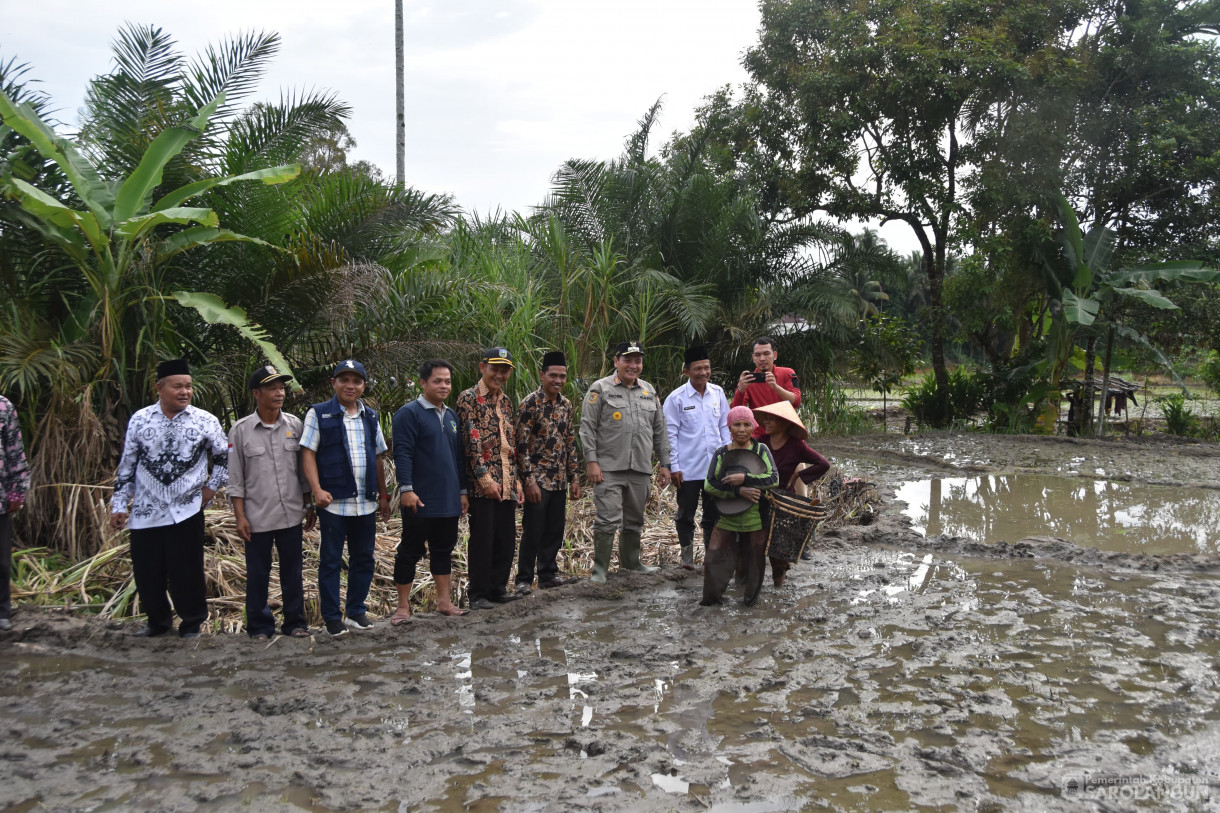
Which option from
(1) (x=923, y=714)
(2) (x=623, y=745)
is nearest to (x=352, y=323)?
(2) (x=623, y=745)

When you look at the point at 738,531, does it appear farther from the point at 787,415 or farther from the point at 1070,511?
the point at 1070,511

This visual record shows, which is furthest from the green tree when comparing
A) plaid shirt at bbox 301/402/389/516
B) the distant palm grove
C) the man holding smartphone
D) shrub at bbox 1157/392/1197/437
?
plaid shirt at bbox 301/402/389/516

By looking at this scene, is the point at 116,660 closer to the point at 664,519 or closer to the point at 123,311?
the point at 123,311

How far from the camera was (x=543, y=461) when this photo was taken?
6.55 metres

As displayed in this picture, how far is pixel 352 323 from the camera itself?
7.94 meters

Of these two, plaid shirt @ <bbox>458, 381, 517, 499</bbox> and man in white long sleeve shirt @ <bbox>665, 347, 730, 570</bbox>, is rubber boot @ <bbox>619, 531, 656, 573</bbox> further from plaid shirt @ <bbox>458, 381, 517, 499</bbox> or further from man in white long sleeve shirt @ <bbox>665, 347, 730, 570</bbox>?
plaid shirt @ <bbox>458, 381, 517, 499</bbox>

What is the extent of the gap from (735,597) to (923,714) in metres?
2.29

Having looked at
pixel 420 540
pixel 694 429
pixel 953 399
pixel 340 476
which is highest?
pixel 953 399

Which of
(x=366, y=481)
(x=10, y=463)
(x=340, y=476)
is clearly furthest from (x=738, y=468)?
(x=10, y=463)

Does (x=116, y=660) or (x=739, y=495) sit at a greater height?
(x=739, y=495)

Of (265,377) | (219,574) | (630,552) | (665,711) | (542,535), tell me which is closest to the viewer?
(665,711)

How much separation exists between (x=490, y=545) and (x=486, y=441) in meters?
0.70

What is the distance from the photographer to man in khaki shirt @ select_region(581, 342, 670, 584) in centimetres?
678

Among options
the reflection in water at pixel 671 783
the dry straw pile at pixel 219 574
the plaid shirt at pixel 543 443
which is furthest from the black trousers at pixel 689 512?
the reflection in water at pixel 671 783
